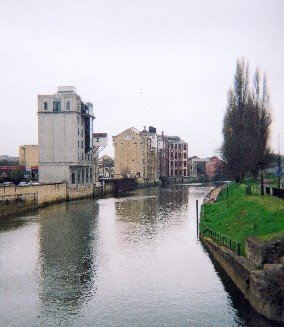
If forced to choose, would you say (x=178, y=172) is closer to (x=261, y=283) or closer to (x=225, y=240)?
(x=225, y=240)

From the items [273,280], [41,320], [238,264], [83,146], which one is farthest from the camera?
[83,146]

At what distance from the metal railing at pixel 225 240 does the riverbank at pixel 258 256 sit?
269mm

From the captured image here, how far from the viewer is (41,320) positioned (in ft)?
54.2

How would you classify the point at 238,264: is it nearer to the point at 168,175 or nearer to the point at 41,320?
the point at 41,320

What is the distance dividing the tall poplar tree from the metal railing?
93.2ft

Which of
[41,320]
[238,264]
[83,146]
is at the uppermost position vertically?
[83,146]

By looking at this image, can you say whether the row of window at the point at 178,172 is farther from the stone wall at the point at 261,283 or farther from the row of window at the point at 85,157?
the stone wall at the point at 261,283

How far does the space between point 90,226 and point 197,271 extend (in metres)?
19.2

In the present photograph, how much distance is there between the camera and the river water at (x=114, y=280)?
16.8 m

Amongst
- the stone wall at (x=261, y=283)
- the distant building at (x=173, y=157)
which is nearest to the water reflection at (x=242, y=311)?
the stone wall at (x=261, y=283)

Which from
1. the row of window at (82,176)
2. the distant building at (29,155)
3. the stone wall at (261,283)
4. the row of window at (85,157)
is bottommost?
the stone wall at (261,283)

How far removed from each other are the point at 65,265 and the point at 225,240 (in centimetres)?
1015

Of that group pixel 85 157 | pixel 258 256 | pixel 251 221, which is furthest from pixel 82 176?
pixel 258 256

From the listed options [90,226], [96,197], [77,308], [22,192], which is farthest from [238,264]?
[96,197]
